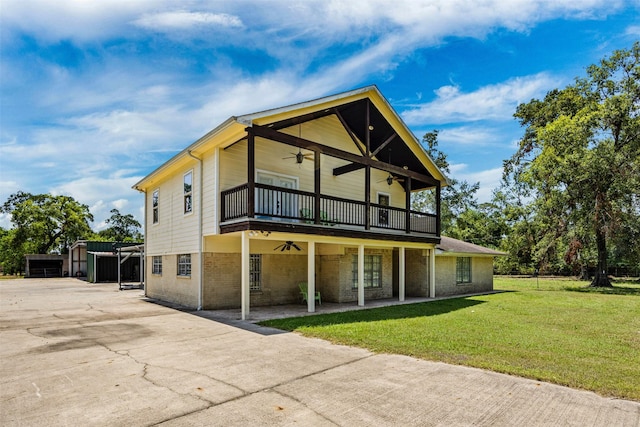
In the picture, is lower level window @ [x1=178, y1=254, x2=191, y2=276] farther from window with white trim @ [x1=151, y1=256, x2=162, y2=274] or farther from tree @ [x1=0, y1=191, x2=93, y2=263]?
tree @ [x1=0, y1=191, x2=93, y2=263]

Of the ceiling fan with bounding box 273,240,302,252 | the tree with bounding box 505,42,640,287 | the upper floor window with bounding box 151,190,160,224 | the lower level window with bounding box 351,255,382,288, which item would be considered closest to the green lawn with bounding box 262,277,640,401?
the lower level window with bounding box 351,255,382,288

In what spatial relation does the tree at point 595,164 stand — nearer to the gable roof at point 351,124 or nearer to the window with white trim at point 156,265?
the gable roof at point 351,124

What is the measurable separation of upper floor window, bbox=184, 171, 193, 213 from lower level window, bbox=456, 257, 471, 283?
13.4m

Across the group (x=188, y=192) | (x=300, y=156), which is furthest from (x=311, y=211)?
(x=188, y=192)

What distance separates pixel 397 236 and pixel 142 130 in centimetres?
1276

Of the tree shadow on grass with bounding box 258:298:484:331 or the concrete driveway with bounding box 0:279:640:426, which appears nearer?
the concrete driveway with bounding box 0:279:640:426

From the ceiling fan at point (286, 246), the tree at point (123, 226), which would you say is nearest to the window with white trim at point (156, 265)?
the ceiling fan at point (286, 246)

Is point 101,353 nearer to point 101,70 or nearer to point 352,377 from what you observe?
point 352,377

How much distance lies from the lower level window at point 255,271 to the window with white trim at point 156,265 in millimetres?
5663

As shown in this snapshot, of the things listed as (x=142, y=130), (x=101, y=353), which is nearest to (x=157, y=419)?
(x=101, y=353)

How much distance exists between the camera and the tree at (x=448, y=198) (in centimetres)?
4375

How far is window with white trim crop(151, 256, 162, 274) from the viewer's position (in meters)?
16.8

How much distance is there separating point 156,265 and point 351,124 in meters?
10.7

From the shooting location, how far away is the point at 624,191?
21.8m
